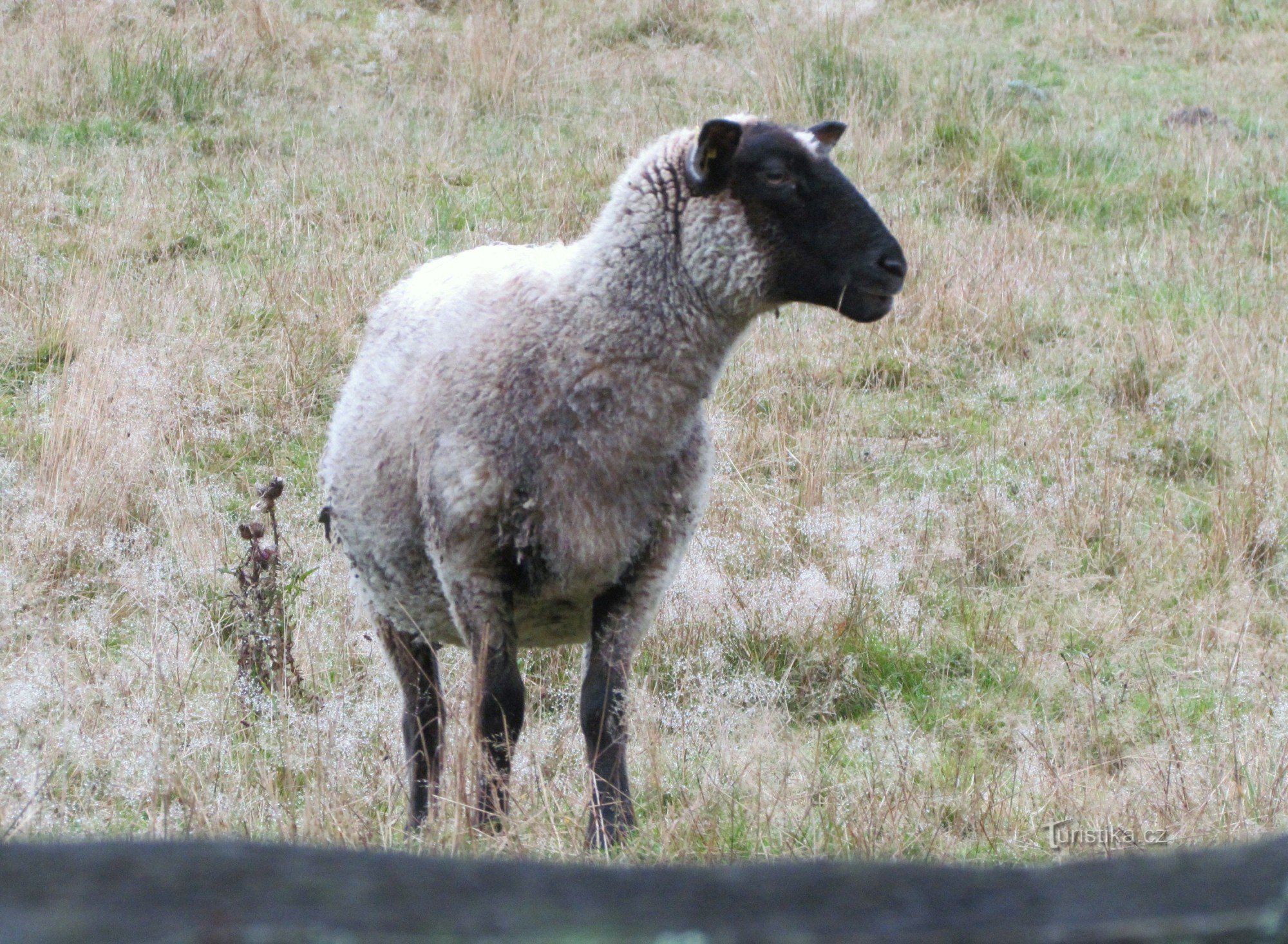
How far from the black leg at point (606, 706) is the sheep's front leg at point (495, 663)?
0.20m

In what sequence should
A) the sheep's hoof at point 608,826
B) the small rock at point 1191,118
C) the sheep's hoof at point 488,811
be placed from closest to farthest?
the sheep's hoof at point 488,811
the sheep's hoof at point 608,826
the small rock at point 1191,118

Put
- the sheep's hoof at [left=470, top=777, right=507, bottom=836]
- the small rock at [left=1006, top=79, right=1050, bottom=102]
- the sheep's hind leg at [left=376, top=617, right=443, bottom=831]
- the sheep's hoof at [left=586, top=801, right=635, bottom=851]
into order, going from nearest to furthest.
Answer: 1. the sheep's hoof at [left=470, top=777, right=507, bottom=836]
2. the sheep's hoof at [left=586, top=801, right=635, bottom=851]
3. the sheep's hind leg at [left=376, top=617, right=443, bottom=831]
4. the small rock at [left=1006, top=79, right=1050, bottom=102]

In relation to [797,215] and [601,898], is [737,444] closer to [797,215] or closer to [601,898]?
[797,215]

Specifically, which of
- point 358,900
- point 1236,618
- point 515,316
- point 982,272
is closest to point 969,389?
point 982,272

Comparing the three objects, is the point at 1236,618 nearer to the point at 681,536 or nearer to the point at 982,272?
the point at 681,536

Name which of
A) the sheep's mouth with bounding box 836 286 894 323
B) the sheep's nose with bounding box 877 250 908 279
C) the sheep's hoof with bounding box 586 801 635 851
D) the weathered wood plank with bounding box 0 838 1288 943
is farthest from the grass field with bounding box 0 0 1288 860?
the weathered wood plank with bounding box 0 838 1288 943

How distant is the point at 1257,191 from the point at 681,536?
8.04m

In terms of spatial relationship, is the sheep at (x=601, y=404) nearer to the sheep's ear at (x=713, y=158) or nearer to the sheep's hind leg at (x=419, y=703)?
the sheep's ear at (x=713, y=158)

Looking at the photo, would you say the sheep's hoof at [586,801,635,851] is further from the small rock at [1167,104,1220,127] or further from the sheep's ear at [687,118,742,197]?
the small rock at [1167,104,1220,127]

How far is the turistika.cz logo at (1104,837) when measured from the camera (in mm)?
3191

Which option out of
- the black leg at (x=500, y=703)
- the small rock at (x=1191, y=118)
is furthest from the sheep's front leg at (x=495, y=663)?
the small rock at (x=1191, y=118)

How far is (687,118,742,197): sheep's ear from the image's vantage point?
3.56 meters

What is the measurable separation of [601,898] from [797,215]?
3080 mm

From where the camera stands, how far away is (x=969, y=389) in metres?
7.22
